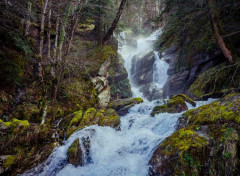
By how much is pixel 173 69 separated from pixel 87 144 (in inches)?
528

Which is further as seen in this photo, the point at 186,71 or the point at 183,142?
the point at 186,71

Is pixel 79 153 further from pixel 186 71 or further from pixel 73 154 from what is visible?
pixel 186 71

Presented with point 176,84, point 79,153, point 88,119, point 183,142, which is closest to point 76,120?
point 88,119

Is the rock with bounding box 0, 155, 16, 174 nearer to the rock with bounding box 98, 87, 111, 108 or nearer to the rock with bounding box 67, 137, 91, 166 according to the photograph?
the rock with bounding box 67, 137, 91, 166

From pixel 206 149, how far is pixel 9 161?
552 centimetres

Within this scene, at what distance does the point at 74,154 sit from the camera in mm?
4859

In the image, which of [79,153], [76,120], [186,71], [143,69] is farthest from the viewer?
[143,69]

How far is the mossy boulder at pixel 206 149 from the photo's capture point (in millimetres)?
2818

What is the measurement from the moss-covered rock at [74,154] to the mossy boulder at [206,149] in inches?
104

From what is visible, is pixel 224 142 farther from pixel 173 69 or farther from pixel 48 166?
pixel 173 69

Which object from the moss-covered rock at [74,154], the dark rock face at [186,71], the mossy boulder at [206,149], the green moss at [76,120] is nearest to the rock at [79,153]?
the moss-covered rock at [74,154]

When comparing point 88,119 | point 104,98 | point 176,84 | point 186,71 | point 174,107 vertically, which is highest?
point 186,71

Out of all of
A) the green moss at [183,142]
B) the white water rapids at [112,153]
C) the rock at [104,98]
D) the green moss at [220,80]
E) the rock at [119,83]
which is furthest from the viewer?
the rock at [119,83]

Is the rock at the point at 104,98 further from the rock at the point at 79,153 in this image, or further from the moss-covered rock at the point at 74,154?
the moss-covered rock at the point at 74,154
